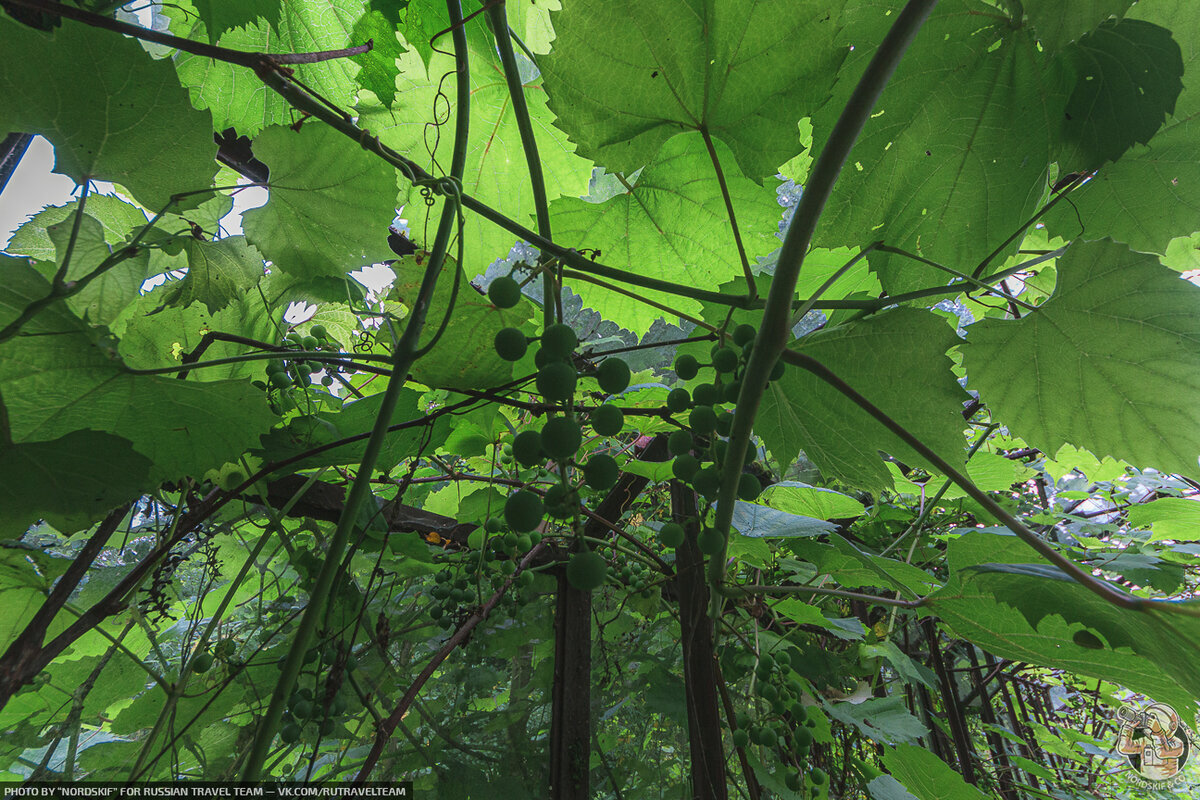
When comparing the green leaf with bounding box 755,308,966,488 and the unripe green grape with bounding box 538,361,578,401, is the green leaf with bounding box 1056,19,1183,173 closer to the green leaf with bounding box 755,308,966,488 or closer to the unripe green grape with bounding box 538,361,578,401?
the green leaf with bounding box 755,308,966,488

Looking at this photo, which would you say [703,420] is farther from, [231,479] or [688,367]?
[231,479]

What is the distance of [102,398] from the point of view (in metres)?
0.68

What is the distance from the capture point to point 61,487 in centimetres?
61

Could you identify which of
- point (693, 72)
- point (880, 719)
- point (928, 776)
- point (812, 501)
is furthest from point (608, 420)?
point (880, 719)

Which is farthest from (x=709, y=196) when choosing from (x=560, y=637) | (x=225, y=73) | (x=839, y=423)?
(x=560, y=637)

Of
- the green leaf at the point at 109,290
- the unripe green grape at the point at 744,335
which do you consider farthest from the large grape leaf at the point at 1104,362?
the green leaf at the point at 109,290

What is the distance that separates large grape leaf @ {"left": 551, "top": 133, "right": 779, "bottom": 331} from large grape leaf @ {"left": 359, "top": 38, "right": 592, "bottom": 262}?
Answer: 0.12 meters

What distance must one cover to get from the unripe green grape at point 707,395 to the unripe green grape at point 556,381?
0.66ft

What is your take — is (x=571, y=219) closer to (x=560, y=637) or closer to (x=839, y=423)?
(x=839, y=423)

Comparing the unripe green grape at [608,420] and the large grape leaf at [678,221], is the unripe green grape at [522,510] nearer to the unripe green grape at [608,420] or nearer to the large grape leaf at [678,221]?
the unripe green grape at [608,420]

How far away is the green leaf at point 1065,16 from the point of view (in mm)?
557

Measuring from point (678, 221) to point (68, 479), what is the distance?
2.75 feet

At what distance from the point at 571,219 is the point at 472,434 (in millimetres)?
495

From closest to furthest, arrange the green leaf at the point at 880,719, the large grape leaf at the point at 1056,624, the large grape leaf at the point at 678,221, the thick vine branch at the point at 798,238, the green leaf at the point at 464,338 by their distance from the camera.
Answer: the thick vine branch at the point at 798,238
the large grape leaf at the point at 1056,624
the green leaf at the point at 464,338
the large grape leaf at the point at 678,221
the green leaf at the point at 880,719
